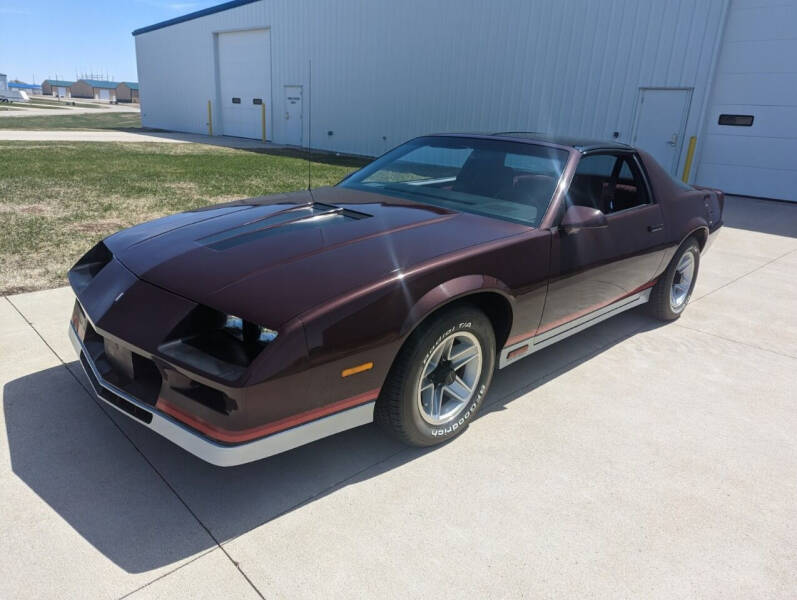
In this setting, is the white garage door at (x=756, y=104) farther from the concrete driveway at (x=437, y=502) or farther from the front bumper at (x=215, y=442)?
the front bumper at (x=215, y=442)

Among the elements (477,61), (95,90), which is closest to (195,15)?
(477,61)

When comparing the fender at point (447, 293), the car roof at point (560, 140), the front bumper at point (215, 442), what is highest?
the car roof at point (560, 140)

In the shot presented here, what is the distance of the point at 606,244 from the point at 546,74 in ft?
39.2

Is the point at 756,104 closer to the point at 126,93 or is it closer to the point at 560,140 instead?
the point at 560,140

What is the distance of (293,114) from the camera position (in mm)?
22875

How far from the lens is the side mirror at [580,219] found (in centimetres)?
303

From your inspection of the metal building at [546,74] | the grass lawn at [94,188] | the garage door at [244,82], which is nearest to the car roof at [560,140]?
the grass lawn at [94,188]

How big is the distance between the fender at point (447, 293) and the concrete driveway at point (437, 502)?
731mm

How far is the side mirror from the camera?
3029mm

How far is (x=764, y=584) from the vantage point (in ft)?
6.72

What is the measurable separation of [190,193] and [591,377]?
7.54 metres

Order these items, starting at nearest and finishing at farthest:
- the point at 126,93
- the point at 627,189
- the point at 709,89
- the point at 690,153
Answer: the point at 627,189
the point at 709,89
the point at 690,153
the point at 126,93

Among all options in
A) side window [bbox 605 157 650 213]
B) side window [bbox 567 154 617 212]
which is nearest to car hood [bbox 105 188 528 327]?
side window [bbox 567 154 617 212]

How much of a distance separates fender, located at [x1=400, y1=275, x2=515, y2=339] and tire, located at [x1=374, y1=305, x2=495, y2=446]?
103mm
